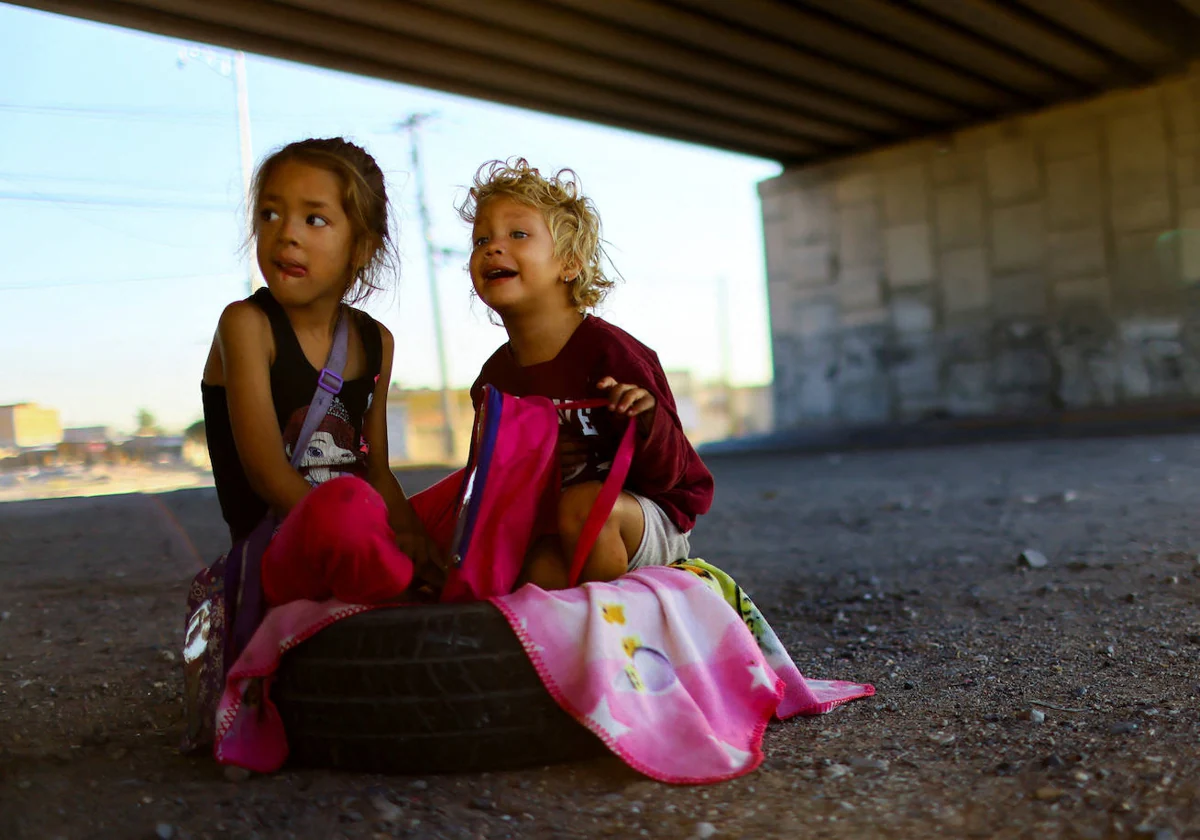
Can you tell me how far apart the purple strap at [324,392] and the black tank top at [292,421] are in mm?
25

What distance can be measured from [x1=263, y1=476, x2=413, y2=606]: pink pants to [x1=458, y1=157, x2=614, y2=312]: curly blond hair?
32.3 inches

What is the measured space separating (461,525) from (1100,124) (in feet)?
39.0

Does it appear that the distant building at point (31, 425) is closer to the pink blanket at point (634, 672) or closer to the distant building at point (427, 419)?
the pink blanket at point (634, 672)

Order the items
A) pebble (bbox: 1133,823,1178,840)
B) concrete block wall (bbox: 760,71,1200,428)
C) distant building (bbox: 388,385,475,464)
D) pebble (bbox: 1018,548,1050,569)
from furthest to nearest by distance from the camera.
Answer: distant building (bbox: 388,385,475,464), concrete block wall (bbox: 760,71,1200,428), pebble (bbox: 1018,548,1050,569), pebble (bbox: 1133,823,1178,840)

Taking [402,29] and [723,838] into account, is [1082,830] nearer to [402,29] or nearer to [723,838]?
[723,838]

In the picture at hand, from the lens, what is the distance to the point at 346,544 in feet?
5.74

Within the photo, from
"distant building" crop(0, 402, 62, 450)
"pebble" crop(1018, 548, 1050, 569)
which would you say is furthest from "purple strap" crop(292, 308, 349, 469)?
"distant building" crop(0, 402, 62, 450)

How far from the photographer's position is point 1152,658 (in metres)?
2.48

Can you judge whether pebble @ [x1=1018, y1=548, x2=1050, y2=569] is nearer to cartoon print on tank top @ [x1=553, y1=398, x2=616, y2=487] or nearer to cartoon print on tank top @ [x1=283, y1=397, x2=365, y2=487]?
cartoon print on tank top @ [x1=553, y1=398, x2=616, y2=487]

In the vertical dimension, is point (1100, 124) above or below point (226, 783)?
above

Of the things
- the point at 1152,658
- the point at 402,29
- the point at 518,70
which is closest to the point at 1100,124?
the point at 518,70

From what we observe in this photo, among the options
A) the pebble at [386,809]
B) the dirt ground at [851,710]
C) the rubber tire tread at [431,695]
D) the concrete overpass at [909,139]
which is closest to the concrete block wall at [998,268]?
the concrete overpass at [909,139]

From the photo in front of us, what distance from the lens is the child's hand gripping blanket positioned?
1796mm

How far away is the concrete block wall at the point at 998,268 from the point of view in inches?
441
